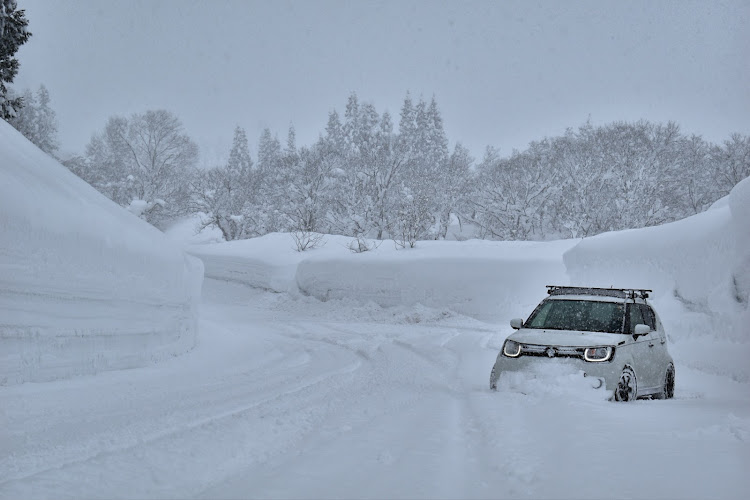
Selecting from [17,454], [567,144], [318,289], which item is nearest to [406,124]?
[567,144]

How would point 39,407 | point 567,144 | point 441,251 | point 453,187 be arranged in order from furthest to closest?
point 453,187 < point 567,144 < point 441,251 < point 39,407

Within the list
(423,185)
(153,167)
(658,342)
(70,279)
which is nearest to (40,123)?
(153,167)

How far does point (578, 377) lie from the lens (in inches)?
281

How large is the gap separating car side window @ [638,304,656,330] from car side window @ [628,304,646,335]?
0.09 metres

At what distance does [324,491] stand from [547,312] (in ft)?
18.5

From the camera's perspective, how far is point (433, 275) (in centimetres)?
2530

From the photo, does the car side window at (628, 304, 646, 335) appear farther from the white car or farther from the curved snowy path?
the curved snowy path

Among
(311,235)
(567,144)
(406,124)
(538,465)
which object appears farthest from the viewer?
(406,124)

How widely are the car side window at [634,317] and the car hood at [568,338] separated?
0.47 m

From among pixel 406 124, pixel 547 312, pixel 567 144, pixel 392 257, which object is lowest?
pixel 547 312

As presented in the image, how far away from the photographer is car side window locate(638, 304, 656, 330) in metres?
8.78

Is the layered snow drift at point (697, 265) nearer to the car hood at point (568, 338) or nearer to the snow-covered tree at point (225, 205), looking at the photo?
the car hood at point (568, 338)

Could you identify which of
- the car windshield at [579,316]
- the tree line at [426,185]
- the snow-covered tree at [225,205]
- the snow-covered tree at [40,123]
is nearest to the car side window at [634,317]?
the car windshield at [579,316]

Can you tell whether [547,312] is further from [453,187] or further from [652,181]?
[453,187]
